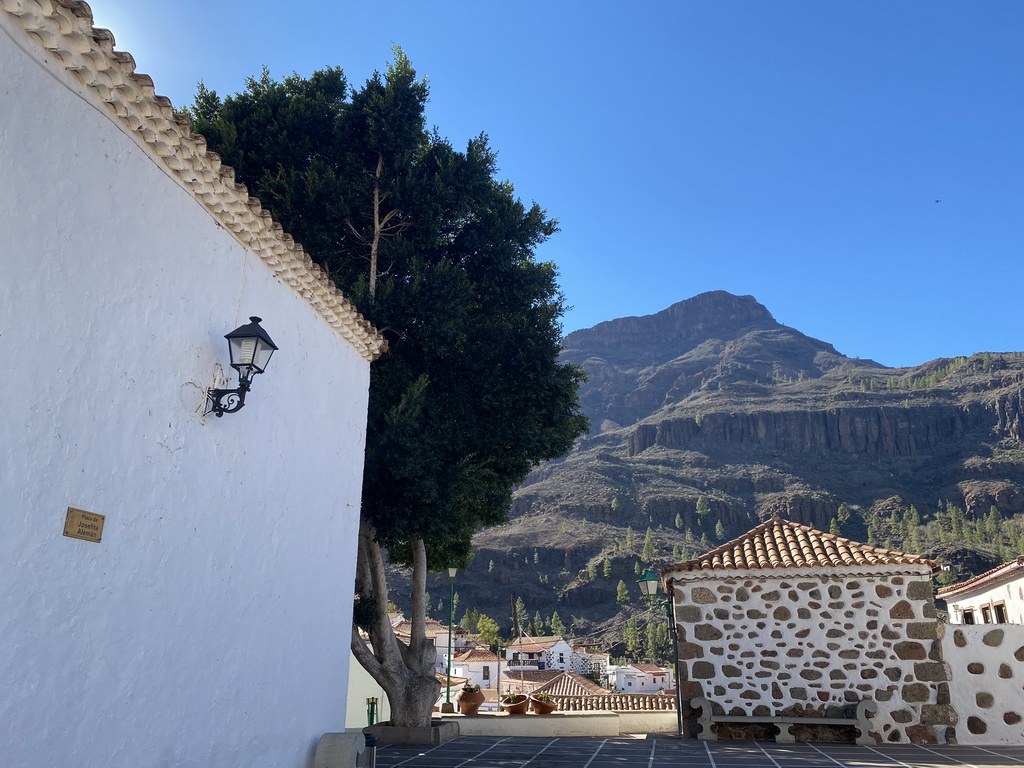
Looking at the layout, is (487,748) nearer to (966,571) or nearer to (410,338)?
(410,338)

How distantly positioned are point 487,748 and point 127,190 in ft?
22.4

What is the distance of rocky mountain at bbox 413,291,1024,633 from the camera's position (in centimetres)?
8262

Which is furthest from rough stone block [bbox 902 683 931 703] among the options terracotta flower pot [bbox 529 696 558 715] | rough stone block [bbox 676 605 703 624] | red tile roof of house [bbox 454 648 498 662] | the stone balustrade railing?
red tile roof of house [bbox 454 648 498 662]

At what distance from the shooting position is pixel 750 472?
102750mm

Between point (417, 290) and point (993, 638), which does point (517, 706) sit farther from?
point (417, 290)

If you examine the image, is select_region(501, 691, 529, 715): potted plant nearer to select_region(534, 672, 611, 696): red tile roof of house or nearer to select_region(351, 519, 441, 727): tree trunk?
select_region(351, 519, 441, 727): tree trunk

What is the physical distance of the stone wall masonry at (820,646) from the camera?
858cm

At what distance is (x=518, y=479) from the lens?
10.8m

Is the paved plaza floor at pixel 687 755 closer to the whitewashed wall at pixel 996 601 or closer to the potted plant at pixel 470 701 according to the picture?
the potted plant at pixel 470 701

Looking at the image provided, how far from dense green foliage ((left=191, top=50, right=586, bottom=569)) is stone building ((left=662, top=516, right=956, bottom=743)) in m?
2.95

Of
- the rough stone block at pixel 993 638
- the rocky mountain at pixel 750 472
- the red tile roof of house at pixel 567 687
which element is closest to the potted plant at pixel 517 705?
the rough stone block at pixel 993 638

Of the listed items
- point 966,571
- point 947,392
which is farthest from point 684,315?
point 966,571

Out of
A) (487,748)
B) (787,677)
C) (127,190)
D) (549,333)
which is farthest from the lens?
(549,333)

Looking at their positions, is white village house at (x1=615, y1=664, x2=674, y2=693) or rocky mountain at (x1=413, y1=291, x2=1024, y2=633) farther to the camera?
rocky mountain at (x1=413, y1=291, x2=1024, y2=633)
